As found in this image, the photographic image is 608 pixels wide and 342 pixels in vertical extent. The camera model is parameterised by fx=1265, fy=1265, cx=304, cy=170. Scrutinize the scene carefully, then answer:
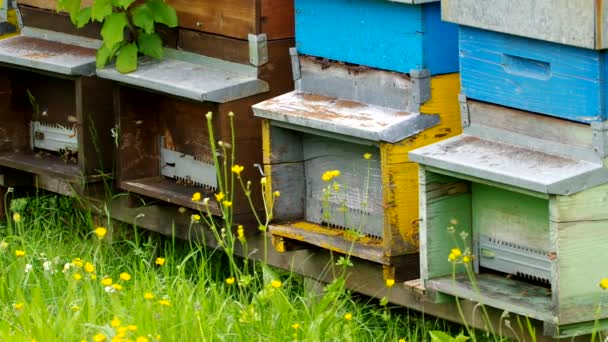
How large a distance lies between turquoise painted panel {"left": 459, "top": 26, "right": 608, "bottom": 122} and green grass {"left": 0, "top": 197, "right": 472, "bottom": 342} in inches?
28.7

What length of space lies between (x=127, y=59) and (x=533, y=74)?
74.1 inches

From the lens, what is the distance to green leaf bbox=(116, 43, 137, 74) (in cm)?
489

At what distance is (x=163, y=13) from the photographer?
481 centimetres

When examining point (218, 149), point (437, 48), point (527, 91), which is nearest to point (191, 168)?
point (218, 149)

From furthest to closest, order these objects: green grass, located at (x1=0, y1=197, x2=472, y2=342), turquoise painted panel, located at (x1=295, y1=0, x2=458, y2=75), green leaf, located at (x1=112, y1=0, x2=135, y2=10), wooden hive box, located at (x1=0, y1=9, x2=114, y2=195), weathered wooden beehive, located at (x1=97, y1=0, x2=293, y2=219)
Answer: wooden hive box, located at (x1=0, y1=9, x2=114, y2=195)
green leaf, located at (x1=112, y1=0, x2=135, y2=10)
weathered wooden beehive, located at (x1=97, y1=0, x2=293, y2=219)
turquoise painted panel, located at (x1=295, y1=0, x2=458, y2=75)
green grass, located at (x1=0, y1=197, x2=472, y2=342)

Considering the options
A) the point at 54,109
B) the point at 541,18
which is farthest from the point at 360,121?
the point at 54,109

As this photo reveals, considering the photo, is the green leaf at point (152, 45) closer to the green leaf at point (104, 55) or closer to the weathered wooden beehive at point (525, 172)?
the green leaf at point (104, 55)

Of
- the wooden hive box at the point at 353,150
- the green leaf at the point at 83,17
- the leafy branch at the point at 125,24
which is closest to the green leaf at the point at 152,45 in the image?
the leafy branch at the point at 125,24

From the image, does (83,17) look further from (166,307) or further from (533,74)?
(533,74)

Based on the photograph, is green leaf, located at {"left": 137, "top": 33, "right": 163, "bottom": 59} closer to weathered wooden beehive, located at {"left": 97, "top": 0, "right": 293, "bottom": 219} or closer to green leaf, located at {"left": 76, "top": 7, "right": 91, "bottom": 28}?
weathered wooden beehive, located at {"left": 97, "top": 0, "right": 293, "bottom": 219}

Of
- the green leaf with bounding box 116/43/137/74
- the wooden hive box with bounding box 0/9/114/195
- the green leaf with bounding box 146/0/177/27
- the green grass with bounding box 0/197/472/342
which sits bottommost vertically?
the green grass with bounding box 0/197/472/342

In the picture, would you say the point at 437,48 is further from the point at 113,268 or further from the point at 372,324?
the point at 113,268

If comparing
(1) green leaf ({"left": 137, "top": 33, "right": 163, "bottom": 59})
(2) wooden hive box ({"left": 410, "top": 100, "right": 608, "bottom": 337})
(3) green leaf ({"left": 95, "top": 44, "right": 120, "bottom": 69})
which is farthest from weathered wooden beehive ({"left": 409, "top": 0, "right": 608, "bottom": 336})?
(3) green leaf ({"left": 95, "top": 44, "right": 120, "bottom": 69})

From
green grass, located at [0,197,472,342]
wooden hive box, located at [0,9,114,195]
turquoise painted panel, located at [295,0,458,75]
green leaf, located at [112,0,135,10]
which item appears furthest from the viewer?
wooden hive box, located at [0,9,114,195]
